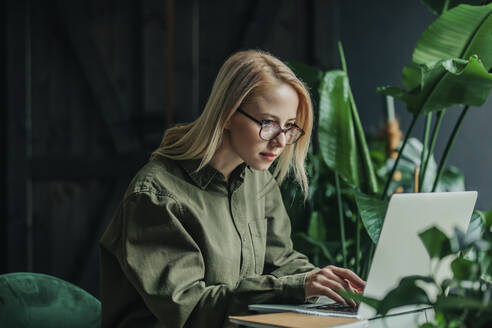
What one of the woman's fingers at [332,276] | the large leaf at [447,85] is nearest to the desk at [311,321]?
the woman's fingers at [332,276]

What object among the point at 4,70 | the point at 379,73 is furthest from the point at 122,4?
the point at 379,73

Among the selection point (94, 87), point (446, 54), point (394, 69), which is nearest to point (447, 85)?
point (446, 54)

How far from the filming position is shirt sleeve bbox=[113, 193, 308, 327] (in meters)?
1.45

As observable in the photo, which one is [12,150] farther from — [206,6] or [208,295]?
[208,295]

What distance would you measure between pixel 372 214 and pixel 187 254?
0.83 m

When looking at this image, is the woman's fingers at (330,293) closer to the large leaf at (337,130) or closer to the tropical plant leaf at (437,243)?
the tropical plant leaf at (437,243)

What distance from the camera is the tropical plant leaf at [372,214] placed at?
83.0 inches

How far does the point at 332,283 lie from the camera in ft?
4.61

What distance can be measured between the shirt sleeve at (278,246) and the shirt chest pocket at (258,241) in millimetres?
39

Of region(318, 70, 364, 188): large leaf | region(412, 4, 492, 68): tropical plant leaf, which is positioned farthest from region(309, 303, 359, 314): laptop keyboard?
region(412, 4, 492, 68): tropical plant leaf

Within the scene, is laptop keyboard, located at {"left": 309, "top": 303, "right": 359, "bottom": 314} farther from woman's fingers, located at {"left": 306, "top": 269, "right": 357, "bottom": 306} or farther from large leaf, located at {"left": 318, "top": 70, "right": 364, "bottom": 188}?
large leaf, located at {"left": 318, "top": 70, "right": 364, "bottom": 188}

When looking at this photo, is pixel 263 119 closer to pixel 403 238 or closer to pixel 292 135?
pixel 292 135

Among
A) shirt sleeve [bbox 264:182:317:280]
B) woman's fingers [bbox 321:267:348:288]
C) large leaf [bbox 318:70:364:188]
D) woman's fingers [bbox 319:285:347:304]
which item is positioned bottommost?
shirt sleeve [bbox 264:182:317:280]

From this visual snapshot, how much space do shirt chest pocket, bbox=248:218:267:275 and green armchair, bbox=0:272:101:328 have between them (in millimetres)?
445
